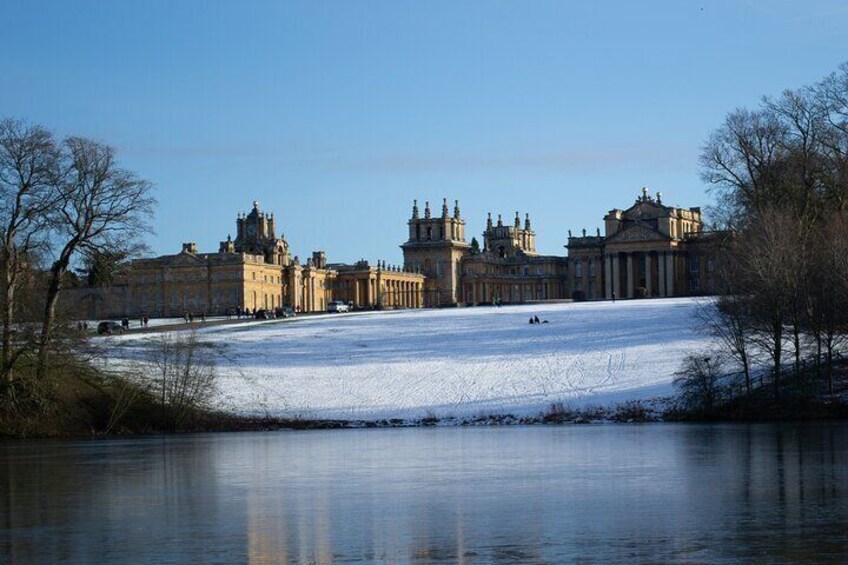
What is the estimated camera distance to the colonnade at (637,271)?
465ft

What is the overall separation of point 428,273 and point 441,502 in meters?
153

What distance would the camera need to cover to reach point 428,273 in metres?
174

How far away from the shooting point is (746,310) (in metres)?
46.7

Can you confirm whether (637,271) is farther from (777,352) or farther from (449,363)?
(777,352)

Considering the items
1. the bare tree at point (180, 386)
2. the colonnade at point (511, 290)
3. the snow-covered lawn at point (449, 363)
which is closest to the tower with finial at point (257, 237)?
the colonnade at point (511, 290)

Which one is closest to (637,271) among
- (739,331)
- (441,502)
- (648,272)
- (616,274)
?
(648,272)

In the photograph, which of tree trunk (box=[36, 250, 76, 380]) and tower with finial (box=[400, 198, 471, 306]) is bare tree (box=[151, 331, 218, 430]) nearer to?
tree trunk (box=[36, 250, 76, 380])

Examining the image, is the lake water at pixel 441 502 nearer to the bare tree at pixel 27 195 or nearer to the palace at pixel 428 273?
the bare tree at pixel 27 195

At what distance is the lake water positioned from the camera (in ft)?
53.9

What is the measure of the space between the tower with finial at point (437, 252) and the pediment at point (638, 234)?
28323 millimetres

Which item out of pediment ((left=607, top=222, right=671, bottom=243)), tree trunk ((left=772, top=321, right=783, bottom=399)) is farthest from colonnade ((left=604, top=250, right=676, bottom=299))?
tree trunk ((left=772, top=321, right=783, bottom=399))

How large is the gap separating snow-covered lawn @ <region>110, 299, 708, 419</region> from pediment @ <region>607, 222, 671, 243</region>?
54409 mm

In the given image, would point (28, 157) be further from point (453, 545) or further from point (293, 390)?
point (453, 545)

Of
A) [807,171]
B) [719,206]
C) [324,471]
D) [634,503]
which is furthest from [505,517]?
[719,206]
